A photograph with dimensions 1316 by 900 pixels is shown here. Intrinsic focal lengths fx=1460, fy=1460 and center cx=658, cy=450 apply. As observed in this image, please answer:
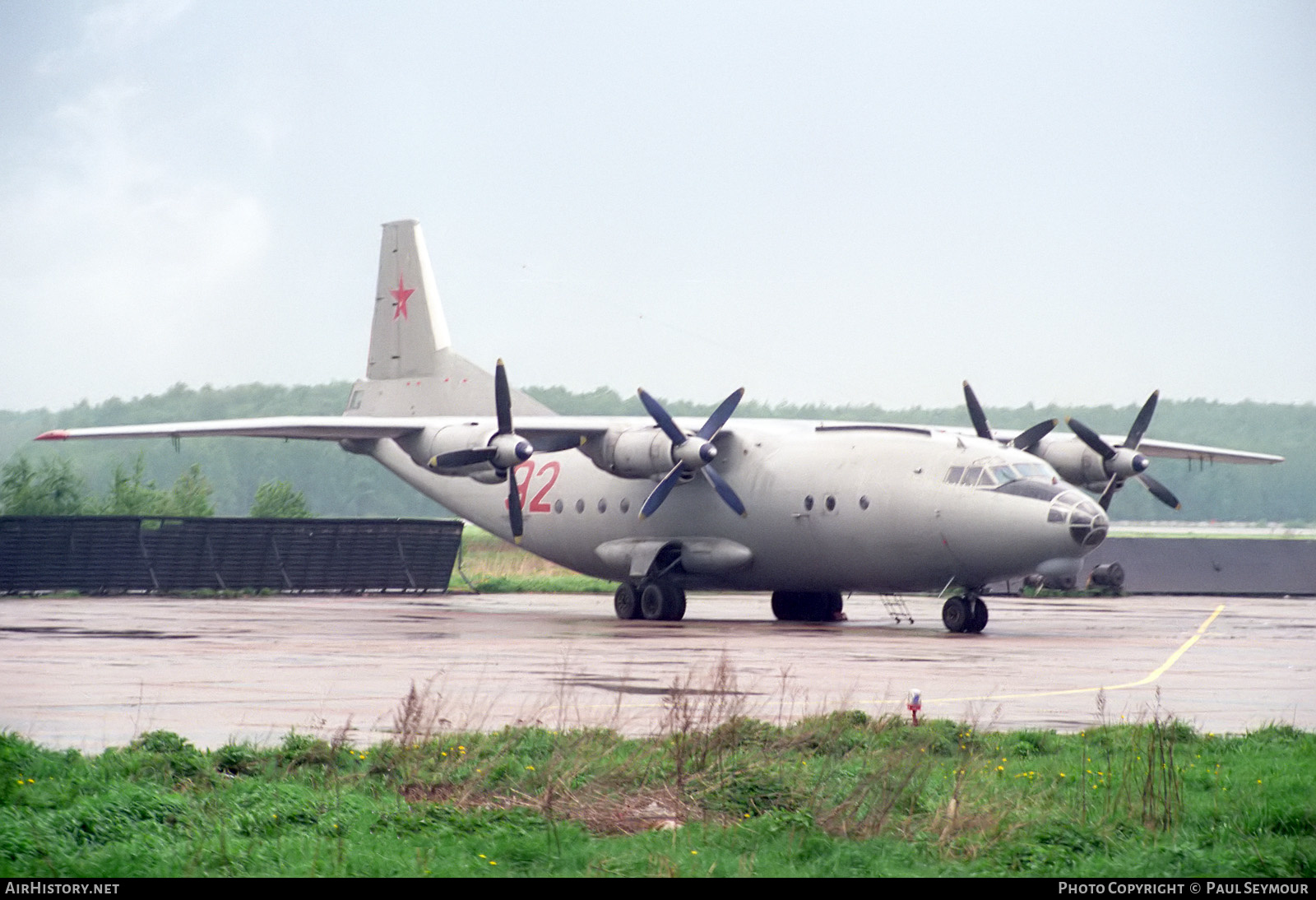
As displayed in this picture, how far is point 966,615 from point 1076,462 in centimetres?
763

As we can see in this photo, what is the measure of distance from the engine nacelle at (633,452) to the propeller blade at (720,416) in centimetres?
105

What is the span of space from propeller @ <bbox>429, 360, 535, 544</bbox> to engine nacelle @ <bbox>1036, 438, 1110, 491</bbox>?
12432 mm

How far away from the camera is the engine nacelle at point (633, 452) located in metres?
31.3

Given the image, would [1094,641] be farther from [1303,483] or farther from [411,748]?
[1303,483]

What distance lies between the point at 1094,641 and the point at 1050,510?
2682mm

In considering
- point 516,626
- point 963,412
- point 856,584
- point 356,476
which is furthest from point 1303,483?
point 356,476

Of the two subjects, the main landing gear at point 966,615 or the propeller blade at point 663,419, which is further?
the propeller blade at point 663,419

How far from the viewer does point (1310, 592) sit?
4850cm

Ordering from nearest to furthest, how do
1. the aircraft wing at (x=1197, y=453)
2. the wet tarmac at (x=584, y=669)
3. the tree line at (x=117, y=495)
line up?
the wet tarmac at (x=584, y=669) → the aircraft wing at (x=1197, y=453) → the tree line at (x=117, y=495)

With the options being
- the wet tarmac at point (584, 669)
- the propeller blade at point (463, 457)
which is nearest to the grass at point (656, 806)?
the wet tarmac at point (584, 669)

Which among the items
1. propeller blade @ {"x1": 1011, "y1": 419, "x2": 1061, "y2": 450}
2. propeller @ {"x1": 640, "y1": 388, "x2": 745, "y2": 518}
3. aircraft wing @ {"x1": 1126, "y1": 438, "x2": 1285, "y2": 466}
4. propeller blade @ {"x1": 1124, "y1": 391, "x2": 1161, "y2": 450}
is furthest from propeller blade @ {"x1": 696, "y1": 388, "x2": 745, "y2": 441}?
aircraft wing @ {"x1": 1126, "y1": 438, "x2": 1285, "y2": 466}

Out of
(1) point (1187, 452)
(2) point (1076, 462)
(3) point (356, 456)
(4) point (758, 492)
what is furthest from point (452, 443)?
(3) point (356, 456)

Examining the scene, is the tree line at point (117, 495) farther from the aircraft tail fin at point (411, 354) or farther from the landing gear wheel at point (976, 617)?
the landing gear wheel at point (976, 617)

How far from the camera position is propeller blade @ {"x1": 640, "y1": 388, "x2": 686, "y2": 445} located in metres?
30.7
